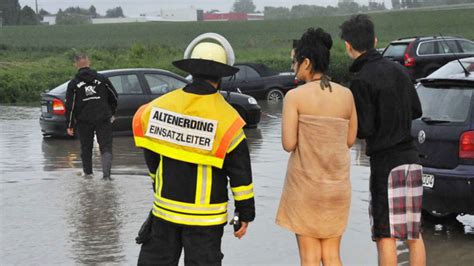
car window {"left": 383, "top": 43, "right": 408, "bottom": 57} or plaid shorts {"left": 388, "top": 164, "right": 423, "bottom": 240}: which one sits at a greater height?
plaid shorts {"left": 388, "top": 164, "right": 423, "bottom": 240}

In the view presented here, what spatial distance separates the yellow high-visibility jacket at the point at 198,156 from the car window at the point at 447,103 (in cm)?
364

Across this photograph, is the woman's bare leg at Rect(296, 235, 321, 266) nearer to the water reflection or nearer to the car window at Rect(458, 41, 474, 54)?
the water reflection

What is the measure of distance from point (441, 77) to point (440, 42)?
2027 cm

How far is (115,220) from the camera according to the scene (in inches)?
388

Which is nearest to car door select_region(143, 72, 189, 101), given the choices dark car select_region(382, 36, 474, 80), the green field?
dark car select_region(382, 36, 474, 80)

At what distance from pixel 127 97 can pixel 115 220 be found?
866 cm

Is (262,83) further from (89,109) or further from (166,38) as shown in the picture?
(166,38)

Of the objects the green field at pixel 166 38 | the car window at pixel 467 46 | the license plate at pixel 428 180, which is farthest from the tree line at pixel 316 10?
the license plate at pixel 428 180

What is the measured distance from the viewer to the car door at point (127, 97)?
59.6 feet

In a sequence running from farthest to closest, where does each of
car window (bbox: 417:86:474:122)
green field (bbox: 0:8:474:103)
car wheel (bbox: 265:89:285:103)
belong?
green field (bbox: 0:8:474:103) → car wheel (bbox: 265:89:285:103) → car window (bbox: 417:86:474:122)

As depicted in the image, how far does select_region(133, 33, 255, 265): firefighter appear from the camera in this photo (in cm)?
543

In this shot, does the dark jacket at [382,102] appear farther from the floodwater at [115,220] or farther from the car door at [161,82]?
the car door at [161,82]

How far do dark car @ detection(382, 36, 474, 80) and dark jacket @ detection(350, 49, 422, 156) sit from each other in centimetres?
2131

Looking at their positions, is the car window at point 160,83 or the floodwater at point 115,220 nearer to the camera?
the floodwater at point 115,220
